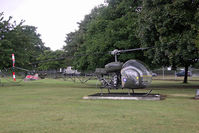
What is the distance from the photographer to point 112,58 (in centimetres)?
2711

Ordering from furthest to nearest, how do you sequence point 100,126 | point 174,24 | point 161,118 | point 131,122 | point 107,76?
point 174,24, point 107,76, point 161,118, point 131,122, point 100,126

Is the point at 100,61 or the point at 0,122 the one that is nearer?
the point at 0,122

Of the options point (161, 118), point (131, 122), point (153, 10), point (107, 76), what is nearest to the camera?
point (131, 122)

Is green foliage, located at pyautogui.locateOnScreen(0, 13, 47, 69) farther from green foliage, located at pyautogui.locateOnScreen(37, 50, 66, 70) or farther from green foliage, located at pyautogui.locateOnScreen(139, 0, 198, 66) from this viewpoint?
green foliage, located at pyautogui.locateOnScreen(37, 50, 66, 70)

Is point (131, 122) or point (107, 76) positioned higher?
point (107, 76)

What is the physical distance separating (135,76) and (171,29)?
778 centimetres

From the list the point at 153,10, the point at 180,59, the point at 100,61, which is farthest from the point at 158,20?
the point at 100,61

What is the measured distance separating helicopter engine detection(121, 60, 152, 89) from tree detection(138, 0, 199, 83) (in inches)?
205

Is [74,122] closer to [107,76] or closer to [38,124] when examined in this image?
[38,124]

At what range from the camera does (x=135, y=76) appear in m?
15.2

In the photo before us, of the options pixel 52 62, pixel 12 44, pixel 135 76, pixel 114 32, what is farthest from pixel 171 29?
pixel 52 62

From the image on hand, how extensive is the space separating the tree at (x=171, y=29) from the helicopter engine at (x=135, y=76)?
205 inches

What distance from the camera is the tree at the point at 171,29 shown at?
1930 cm

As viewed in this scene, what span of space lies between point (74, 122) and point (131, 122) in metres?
1.96
